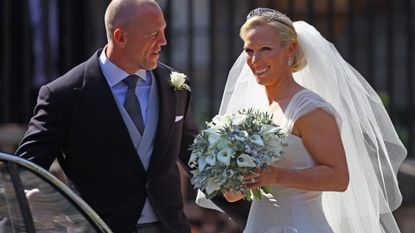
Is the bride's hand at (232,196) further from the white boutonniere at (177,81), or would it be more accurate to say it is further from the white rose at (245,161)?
the white boutonniere at (177,81)

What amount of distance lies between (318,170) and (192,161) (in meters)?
0.50

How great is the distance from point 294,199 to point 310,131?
0.98 ft

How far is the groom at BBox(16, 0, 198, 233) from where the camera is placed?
176 inches

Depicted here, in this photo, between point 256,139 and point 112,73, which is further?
point 112,73

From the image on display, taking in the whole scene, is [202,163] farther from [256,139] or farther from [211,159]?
[256,139]

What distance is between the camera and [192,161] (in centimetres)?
426

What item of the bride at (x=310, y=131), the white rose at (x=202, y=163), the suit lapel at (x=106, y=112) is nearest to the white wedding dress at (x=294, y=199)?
the bride at (x=310, y=131)

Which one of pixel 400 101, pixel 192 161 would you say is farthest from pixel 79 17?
pixel 192 161

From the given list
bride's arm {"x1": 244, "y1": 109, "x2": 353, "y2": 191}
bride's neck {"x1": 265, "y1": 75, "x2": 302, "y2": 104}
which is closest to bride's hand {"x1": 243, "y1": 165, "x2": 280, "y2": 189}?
bride's arm {"x1": 244, "y1": 109, "x2": 353, "y2": 191}

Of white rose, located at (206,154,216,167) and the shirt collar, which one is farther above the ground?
the shirt collar

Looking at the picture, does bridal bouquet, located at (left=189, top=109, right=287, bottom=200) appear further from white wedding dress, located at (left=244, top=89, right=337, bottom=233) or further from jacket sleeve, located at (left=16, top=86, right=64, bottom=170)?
jacket sleeve, located at (left=16, top=86, right=64, bottom=170)

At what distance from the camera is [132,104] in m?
4.59

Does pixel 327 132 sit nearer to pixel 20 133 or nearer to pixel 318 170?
pixel 318 170

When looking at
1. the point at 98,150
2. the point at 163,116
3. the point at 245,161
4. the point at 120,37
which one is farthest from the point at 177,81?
the point at 245,161
